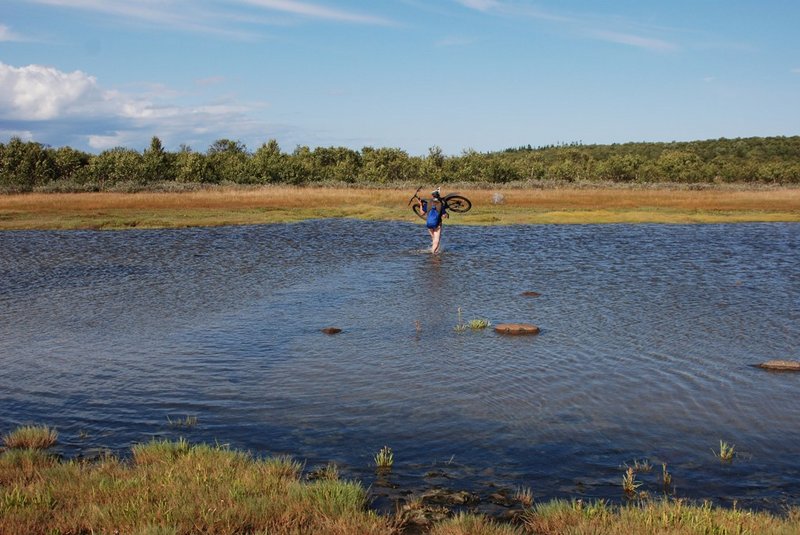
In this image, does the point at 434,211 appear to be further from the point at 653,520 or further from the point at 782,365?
the point at 653,520

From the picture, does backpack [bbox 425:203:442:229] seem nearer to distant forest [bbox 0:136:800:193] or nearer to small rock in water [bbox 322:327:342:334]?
small rock in water [bbox 322:327:342:334]

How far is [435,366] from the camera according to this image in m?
13.8

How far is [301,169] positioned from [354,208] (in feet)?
138

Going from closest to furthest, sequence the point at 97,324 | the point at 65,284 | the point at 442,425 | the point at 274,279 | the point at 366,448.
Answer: the point at 366,448
the point at 442,425
the point at 97,324
the point at 65,284
the point at 274,279

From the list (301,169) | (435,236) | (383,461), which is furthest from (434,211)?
(301,169)

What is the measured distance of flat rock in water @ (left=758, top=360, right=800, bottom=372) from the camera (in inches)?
526

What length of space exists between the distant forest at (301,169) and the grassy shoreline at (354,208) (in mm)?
15531

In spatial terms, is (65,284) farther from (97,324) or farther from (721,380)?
(721,380)

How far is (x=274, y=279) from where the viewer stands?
26.3m

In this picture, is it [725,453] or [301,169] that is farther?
[301,169]

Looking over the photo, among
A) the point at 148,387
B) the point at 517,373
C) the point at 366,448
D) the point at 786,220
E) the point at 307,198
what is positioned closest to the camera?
the point at 366,448

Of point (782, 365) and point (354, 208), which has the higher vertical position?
point (354, 208)

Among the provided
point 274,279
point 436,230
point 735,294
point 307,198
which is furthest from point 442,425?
point 307,198

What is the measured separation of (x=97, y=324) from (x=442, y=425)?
36.5 ft
